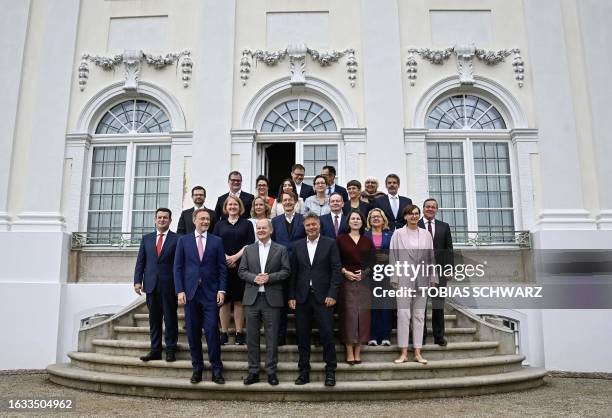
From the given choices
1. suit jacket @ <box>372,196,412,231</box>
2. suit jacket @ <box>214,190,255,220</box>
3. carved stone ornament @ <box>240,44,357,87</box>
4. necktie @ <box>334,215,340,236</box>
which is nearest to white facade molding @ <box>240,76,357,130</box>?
carved stone ornament @ <box>240,44,357,87</box>

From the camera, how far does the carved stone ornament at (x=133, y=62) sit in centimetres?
1039

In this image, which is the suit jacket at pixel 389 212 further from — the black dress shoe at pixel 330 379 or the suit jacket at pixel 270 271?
the black dress shoe at pixel 330 379

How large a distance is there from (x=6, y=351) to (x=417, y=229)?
24.8 ft

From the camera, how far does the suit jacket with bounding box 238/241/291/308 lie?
19.0 feet

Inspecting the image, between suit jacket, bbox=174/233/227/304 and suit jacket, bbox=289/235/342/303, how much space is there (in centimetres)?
83

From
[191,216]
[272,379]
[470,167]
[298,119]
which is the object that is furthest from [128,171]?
[470,167]

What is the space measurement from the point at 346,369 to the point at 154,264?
8.92 feet

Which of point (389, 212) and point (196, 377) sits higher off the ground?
point (389, 212)

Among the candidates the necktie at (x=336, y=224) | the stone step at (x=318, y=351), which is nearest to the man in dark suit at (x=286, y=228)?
the stone step at (x=318, y=351)

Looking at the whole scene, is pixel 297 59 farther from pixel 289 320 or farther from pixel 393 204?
pixel 289 320

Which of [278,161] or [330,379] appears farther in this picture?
[278,161]

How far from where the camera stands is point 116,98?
1058cm

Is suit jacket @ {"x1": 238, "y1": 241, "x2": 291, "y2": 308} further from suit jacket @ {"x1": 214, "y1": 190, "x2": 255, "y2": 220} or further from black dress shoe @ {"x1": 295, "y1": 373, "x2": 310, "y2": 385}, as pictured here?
suit jacket @ {"x1": 214, "y1": 190, "x2": 255, "y2": 220}

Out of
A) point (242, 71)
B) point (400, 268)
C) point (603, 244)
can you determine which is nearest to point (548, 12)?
point (603, 244)
